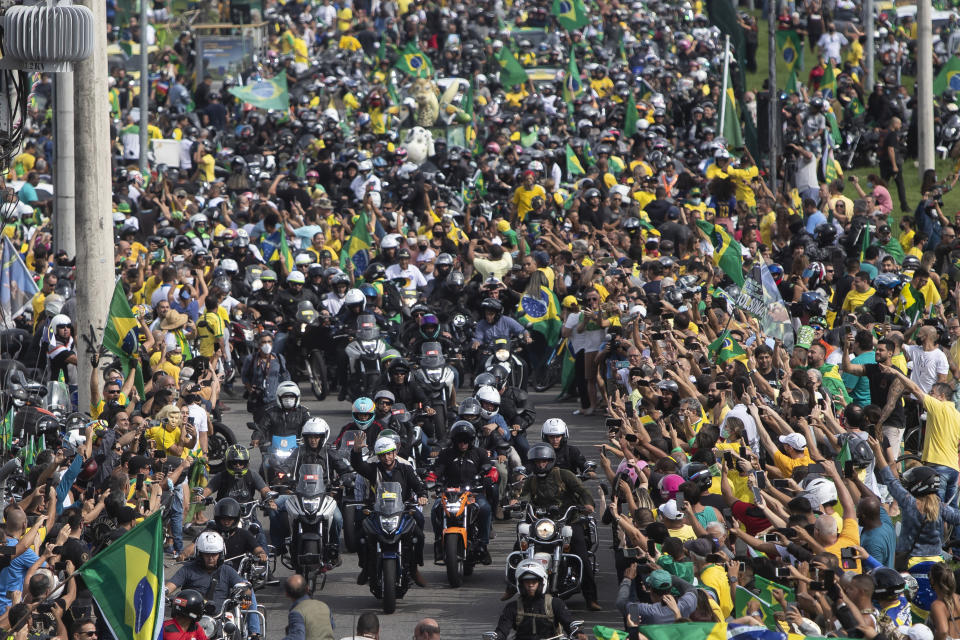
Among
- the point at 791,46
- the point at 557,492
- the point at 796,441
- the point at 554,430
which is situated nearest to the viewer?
the point at 796,441

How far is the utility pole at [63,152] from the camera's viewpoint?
23.2m

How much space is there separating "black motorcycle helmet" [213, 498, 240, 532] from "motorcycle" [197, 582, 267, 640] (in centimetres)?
91

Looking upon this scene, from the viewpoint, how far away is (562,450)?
60.6ft

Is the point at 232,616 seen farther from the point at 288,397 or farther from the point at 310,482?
the point at 288,397

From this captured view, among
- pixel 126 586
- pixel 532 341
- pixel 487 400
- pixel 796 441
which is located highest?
pixel 796 441

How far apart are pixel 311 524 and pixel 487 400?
8.79 feet

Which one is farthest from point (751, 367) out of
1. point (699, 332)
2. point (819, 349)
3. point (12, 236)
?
point (12, 236)

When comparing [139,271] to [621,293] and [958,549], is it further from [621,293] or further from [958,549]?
[958,549]

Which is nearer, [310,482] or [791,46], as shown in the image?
[310,482]

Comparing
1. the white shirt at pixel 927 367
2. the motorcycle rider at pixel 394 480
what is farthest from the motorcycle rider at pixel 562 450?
the white shirt at pixel 927 367

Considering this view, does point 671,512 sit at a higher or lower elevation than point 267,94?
higher

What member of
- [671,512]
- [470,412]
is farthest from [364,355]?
[671,512]

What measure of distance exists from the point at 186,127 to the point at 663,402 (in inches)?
947

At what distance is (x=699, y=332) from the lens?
21.0 meters
